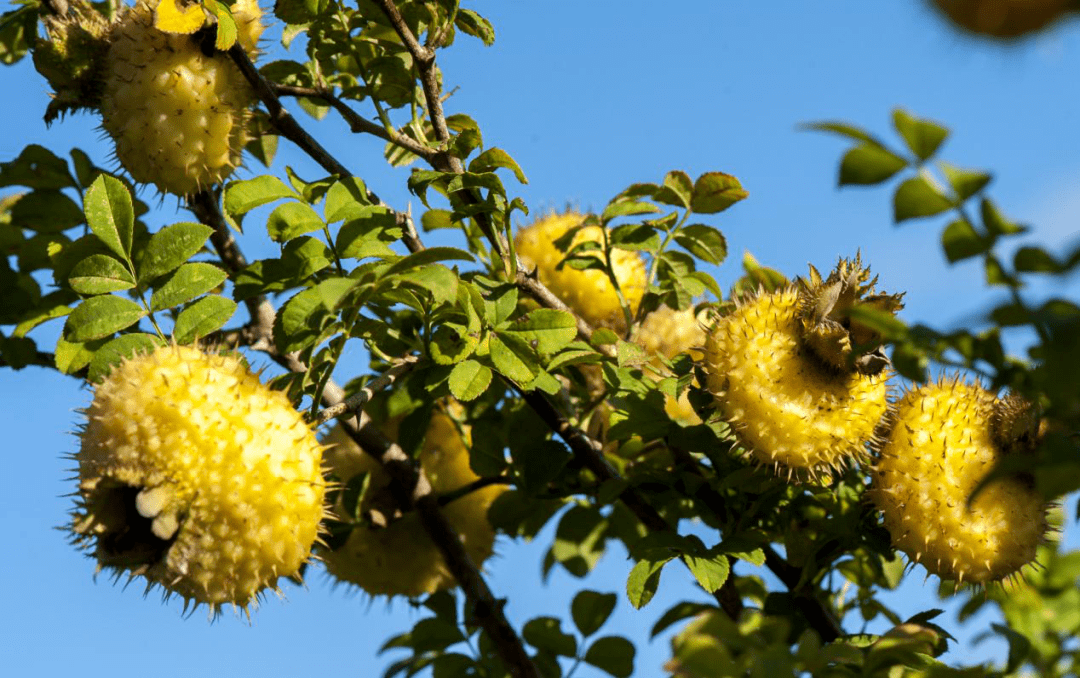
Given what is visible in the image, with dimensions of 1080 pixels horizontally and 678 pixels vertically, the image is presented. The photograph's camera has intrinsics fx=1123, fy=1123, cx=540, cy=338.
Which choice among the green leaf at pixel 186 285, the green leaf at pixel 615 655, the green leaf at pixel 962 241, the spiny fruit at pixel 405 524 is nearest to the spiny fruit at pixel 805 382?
the green leaf at pixel 962 241

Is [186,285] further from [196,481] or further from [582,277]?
[582,277]

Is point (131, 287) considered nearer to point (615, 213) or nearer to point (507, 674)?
point (615, 213)

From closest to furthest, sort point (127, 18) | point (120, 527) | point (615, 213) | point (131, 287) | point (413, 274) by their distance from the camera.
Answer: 1. point (413, 274)
2. point (120, 527)
3. point (131, 287)
4. point (127, 18)
5. point (615, 213)

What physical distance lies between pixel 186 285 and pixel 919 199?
63.4 inches

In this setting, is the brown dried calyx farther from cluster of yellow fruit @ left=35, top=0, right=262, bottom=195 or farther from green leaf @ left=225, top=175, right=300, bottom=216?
cluster of yellow fruit @ left=35, top=0, right=262, bottom=195

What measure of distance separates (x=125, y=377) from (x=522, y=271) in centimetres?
106

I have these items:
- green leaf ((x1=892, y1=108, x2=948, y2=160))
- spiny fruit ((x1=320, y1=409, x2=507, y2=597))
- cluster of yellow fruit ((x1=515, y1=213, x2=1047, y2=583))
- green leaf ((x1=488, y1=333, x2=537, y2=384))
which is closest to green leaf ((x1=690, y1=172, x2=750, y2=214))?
cluster of yellow fruit ((x1=515, y1=213, x2=1047, y2=583))

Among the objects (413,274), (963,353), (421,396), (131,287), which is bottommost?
(963,353)

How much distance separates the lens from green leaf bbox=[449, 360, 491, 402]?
7.96 feet

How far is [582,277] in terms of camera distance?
3.30 meters

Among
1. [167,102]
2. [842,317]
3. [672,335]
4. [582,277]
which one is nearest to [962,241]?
[842,317]

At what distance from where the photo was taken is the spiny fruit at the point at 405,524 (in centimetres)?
329

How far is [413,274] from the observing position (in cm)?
208

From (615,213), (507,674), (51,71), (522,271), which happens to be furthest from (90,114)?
(507,674)
